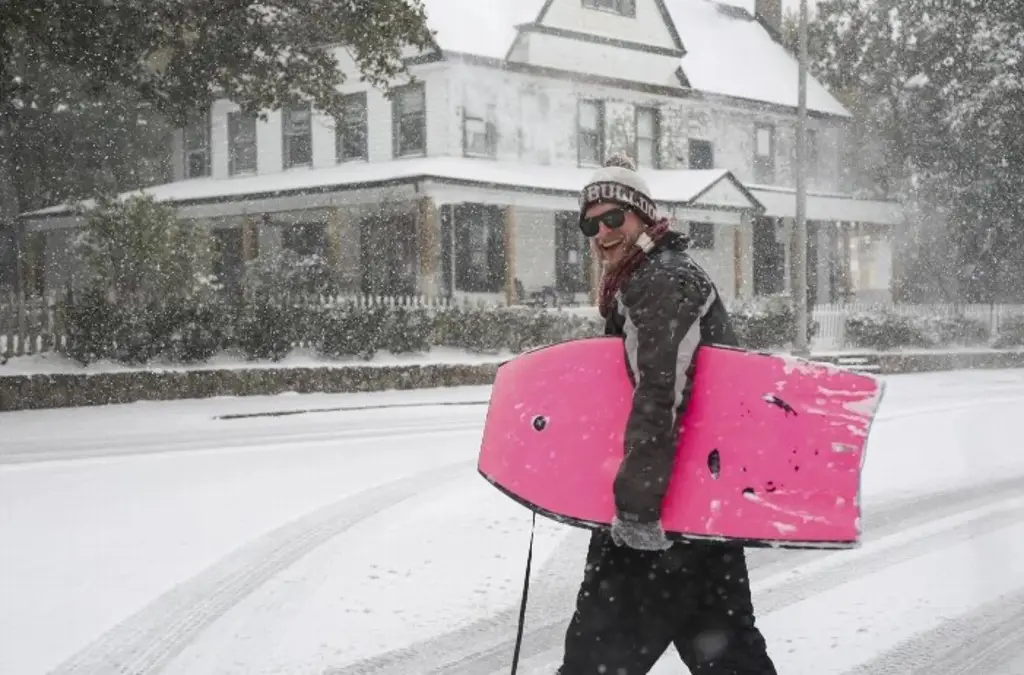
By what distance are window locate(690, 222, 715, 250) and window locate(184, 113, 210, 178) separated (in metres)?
14.1

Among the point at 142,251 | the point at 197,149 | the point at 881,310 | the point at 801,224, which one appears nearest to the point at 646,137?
the point at 881,310

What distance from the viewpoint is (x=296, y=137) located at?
102ft

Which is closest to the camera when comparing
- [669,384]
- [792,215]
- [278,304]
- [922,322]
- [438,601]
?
[669,384]

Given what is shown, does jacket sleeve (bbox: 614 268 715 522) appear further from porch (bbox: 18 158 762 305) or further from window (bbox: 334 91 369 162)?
window (bbox: 334 91 369 162)

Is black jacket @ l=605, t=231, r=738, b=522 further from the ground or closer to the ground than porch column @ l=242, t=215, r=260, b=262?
closer to the ground

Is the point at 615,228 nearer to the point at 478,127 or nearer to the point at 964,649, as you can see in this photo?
the point at 964,649

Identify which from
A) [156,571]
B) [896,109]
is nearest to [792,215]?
[896,109]

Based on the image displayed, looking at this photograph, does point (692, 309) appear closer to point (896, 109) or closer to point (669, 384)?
point (669, 384)

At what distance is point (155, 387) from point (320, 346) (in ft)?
10.4

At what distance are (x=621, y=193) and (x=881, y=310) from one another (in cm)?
2568

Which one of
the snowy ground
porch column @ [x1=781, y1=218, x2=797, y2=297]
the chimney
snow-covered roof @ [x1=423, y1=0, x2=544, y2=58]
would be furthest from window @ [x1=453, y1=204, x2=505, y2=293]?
the chimney

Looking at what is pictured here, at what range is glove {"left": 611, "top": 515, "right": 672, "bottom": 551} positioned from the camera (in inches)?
118

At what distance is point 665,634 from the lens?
312 cm

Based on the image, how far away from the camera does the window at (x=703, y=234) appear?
3425 centimetres
